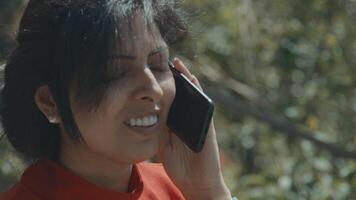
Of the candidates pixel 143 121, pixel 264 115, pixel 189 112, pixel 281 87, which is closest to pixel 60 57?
pixel 143 121

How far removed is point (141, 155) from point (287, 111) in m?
3.17

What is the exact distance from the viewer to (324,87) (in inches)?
226

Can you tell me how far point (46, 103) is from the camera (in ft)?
8.99

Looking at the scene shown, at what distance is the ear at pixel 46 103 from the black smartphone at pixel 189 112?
1.01 feet

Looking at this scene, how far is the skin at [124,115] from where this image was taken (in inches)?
104

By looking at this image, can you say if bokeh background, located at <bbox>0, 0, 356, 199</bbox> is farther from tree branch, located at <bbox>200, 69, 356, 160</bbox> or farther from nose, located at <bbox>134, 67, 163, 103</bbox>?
nose, located at <bbox>134, 67, 163, 103</bbox>

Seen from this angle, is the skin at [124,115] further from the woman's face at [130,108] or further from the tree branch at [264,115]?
the tree branch at [264,115]

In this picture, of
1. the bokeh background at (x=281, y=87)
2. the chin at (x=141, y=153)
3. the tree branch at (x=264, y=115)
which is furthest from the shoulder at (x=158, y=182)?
the tree branch at (x=264, y=115)

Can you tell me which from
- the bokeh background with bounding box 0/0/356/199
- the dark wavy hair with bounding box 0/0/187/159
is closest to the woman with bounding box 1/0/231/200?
the dark wavy hair with bounding box 0/0/187/159

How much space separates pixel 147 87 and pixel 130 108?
0.06 m

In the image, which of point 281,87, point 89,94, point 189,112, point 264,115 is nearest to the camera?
point 89,94

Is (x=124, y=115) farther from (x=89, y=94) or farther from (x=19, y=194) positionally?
(x=19, y=194)

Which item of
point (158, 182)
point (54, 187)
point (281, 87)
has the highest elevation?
point (54, 187)

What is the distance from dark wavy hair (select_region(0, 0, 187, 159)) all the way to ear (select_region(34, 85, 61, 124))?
0.05ft
